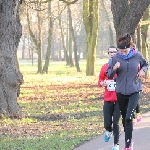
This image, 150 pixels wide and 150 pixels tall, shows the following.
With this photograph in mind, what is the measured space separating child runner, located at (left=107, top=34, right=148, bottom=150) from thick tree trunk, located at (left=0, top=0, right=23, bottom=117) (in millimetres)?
5569

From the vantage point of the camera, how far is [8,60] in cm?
1317

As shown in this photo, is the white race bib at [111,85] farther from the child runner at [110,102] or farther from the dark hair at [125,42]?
the dark hair at [125,42]

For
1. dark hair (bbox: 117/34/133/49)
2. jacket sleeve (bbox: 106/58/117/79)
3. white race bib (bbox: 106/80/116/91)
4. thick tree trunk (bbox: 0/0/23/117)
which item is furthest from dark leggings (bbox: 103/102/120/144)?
thick tree trunk (bbox: 0/0/23/117)

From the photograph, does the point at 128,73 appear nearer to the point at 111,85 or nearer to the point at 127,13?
the point at 111,85

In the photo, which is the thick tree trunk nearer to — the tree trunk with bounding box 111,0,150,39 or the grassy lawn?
the grassy lawn

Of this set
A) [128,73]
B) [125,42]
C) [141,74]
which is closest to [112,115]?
[128,73]

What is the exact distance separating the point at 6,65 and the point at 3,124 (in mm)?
1828

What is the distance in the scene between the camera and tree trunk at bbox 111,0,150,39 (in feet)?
57.6

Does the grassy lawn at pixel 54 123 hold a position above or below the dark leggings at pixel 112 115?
below

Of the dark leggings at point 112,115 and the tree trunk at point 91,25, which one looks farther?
the tree trunk at point 91,25

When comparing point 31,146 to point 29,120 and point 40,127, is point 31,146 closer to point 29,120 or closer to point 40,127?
point 40,127

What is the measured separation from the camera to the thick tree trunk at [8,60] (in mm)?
12953

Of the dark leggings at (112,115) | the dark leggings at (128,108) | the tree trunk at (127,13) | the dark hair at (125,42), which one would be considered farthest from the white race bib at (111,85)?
the tree trunk at (127,13)

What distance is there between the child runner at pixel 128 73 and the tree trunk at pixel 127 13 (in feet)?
32.2
